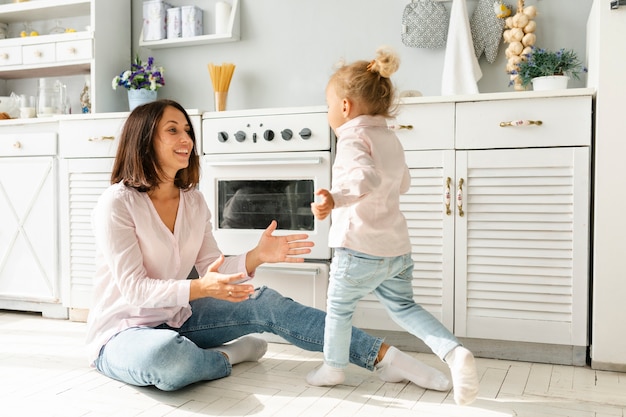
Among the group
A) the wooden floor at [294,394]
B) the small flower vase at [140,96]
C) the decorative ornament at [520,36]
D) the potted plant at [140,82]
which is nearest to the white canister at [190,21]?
the potted plant at [140,82]

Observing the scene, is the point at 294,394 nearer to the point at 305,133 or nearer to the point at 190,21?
the point at 305,133

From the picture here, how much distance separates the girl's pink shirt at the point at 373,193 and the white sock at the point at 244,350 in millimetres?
560

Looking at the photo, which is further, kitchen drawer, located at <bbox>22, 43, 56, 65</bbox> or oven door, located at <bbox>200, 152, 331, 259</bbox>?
kitchen drawer, located at <bbox>22, 43, 56, 65</bbox>

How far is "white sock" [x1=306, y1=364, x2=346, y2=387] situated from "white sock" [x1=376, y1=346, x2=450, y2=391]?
137mm

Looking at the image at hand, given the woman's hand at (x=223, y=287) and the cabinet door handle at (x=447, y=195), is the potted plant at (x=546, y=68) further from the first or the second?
the woman's hand at (x=223, y=287)


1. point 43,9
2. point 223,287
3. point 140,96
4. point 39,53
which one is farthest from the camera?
point 43,9

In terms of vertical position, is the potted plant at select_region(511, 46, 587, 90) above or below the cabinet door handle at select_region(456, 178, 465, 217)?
above

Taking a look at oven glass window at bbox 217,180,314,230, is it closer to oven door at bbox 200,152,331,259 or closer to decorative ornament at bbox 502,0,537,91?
oven door at bbox 200,152,331,259

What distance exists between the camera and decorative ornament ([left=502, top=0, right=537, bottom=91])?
270cm

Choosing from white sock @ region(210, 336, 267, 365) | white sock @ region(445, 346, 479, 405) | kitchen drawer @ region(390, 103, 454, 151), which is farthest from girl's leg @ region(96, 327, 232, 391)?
kitchen drawer @ region(390, 103, 454, 151)

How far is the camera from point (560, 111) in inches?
88.5

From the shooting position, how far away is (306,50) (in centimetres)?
315

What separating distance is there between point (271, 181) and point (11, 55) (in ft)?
5.65

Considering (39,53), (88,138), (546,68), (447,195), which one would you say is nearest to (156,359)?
(447,195)
